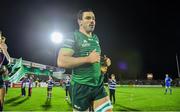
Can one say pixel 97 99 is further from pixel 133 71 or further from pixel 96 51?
pixel 133 71

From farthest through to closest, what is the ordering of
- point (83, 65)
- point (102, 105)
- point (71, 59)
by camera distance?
1. point (102, 105)
2. point (83, 65)
3. point (71, 59)

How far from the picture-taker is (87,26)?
5.26 m

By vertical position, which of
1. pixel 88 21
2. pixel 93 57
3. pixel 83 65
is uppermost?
pixel 88 21

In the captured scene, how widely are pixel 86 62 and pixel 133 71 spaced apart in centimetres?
11471

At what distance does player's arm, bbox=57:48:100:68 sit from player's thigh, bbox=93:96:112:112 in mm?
738

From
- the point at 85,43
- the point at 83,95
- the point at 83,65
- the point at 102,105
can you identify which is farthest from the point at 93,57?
the point at 102,105

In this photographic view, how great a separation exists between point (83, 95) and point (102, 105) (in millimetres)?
387

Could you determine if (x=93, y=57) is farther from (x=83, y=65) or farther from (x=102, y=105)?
(x=102, y=105)

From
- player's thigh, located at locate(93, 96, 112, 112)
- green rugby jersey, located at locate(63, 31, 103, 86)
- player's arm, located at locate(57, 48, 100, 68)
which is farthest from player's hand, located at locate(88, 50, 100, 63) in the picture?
player's thigh, located at locate(93, 96, 112, 112)

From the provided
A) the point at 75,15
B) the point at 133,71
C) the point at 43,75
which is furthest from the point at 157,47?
the point at 75,15

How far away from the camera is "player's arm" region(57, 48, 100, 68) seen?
4.85m

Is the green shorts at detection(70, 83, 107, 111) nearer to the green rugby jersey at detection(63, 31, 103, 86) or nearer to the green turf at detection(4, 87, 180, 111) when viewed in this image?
the green rugby jersey at detection(63, 31, 103, 86)

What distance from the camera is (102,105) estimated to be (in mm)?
5270

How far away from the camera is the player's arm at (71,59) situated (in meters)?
4.85
